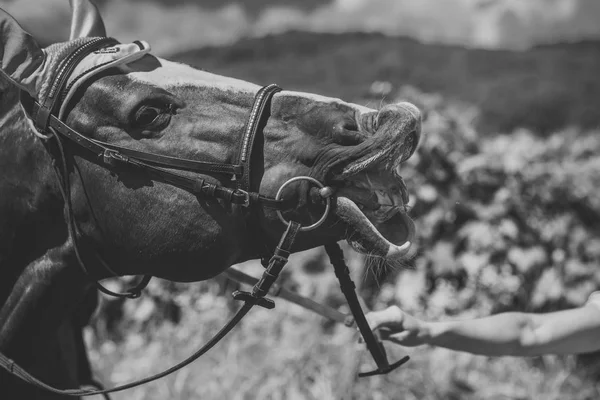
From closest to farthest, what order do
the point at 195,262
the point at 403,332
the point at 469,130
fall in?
1. the point at 195,262
2. the point at 403,332
3. the point at 469,130

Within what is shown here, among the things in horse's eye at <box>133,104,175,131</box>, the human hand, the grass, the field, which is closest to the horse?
horse's eye at <box>133,104,175,131</box>

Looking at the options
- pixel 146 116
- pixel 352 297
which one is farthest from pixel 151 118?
pixel 352 297

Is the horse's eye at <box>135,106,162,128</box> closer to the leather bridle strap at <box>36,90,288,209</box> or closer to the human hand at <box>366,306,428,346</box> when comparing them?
the leather bridle strap at <box>36,90,288,209</box>

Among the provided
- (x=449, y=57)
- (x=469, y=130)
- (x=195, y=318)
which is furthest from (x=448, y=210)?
(x=449, y=57)

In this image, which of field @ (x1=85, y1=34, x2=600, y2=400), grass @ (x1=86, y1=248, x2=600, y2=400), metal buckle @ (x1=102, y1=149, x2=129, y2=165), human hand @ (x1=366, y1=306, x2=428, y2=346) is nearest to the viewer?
metal buckle @ (x1=102, y1=149, x2=129, y2=165)

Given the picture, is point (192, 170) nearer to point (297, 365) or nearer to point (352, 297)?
point (352, 297)

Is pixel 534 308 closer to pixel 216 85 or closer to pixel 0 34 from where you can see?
pixel 216 85

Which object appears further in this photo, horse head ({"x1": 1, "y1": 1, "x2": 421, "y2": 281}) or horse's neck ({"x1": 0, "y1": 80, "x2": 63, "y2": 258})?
horse's neck ({"x1": 0, "y1": 80, "x2": 63, "y2": 258})

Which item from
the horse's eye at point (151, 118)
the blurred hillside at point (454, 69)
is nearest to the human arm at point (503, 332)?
the horse's eye at point (151, 118)
